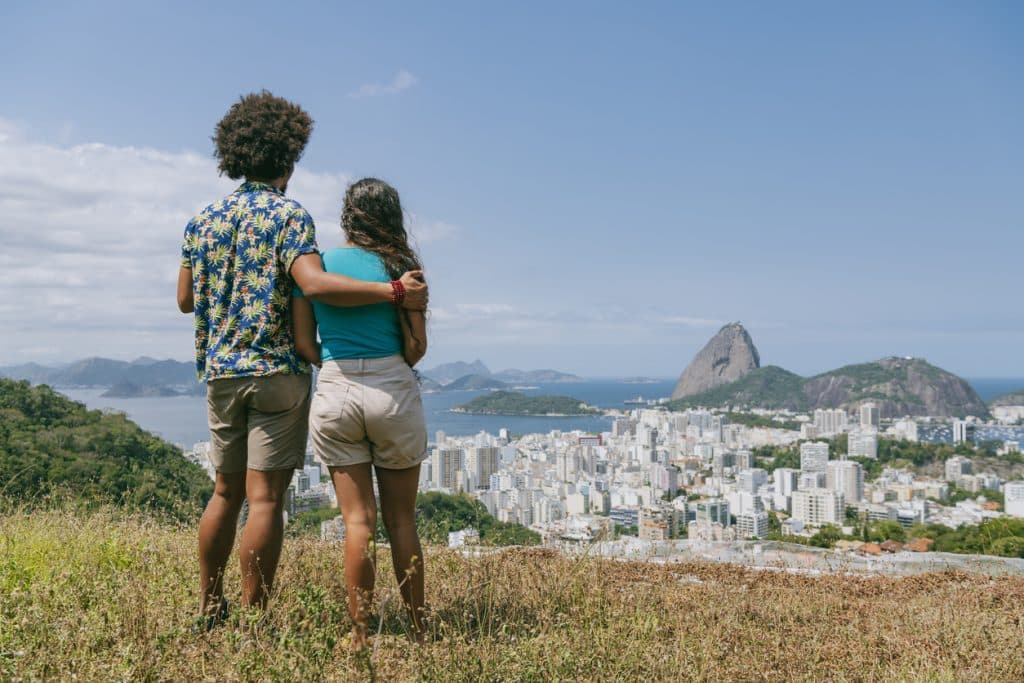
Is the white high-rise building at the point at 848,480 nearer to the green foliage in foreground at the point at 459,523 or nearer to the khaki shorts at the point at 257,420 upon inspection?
the green foliage in foreground at the point at 459,523

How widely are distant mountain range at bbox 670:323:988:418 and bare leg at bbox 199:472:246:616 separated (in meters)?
102

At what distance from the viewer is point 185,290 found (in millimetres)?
2482

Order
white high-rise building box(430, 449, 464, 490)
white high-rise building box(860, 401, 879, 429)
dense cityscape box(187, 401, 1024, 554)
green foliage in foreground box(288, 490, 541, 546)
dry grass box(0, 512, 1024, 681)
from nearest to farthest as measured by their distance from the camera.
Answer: dry grass box(0, 512, 1024, 681)
green foliage in foreground box(288, 490, 541, 546)
dense cityscape box(187, 401, 1024, 554)
white high-rise building box(430, 449, 464, 490)
white high-rise building box(860, 401, 879, 429)

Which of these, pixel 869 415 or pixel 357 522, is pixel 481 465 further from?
pixel 869 415

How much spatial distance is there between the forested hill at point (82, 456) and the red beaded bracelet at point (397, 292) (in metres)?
2.92

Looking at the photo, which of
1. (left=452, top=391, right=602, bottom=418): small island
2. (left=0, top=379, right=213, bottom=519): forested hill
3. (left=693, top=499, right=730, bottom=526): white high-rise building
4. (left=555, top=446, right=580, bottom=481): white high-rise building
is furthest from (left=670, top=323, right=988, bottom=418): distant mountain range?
(left=0, top=379, right=213, bottom=519): forested hill

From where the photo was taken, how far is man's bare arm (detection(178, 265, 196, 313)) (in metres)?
2.47

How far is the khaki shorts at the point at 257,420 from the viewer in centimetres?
232

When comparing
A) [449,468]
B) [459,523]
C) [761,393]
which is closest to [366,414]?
[459,523]

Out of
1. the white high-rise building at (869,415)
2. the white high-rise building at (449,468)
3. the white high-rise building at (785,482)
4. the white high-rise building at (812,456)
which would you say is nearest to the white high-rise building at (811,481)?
the white high-rise building at (785,482)

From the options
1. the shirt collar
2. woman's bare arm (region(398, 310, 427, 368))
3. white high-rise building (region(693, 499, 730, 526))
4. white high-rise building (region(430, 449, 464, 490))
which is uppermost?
the shirt collar

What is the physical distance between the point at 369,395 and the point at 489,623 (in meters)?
0.89

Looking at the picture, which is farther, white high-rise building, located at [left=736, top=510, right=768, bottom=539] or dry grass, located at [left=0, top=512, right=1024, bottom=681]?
white high-rise building, located at [left=736, top=510, right=768, bottom=539]

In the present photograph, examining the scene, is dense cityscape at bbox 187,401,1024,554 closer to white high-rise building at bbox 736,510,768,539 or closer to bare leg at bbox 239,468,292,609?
white high-rise building at bbox 736,510,768,539
